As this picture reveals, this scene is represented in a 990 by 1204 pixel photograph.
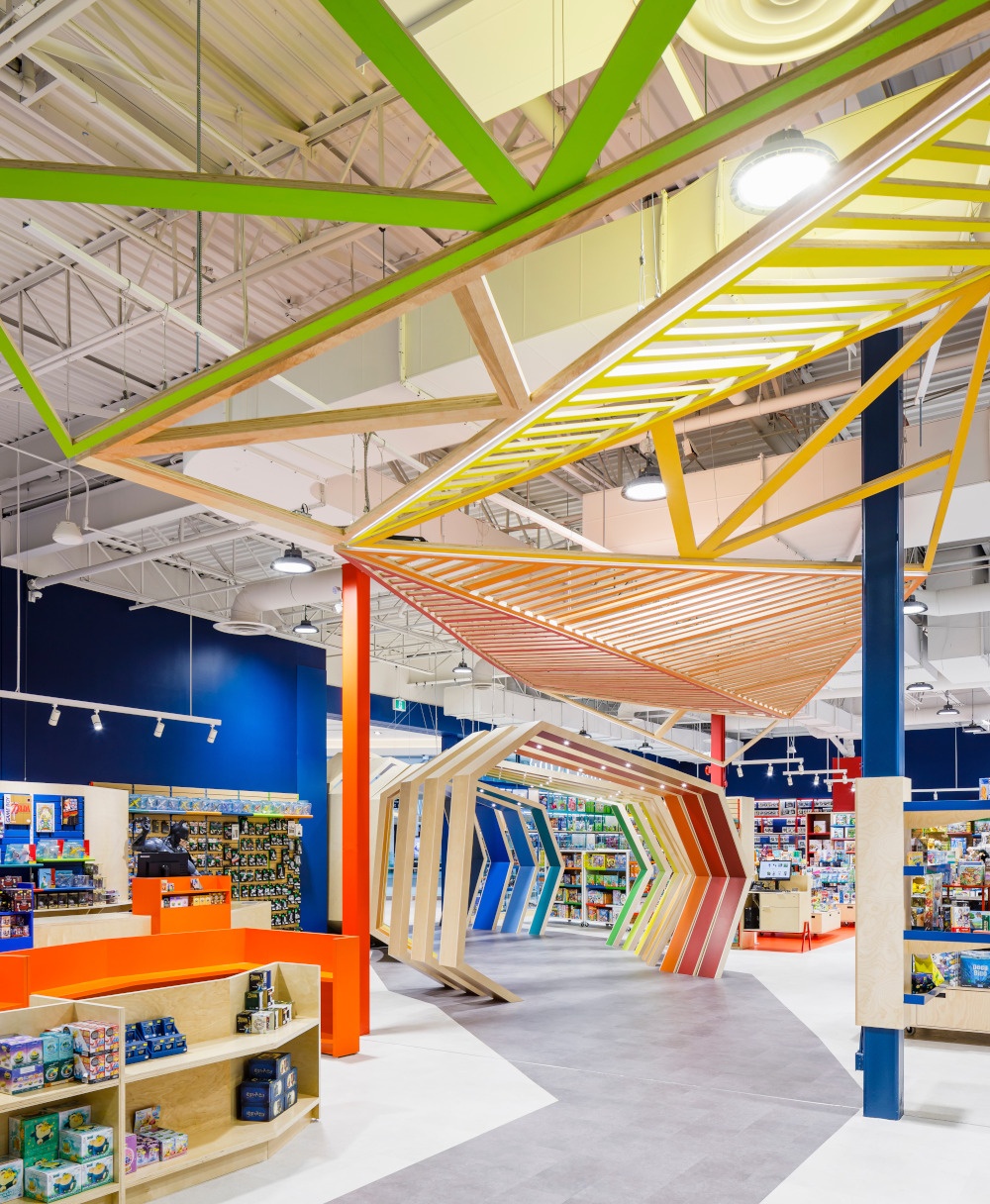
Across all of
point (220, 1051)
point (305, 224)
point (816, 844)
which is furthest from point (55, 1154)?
point (816, 844)

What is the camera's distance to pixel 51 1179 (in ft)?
14.4

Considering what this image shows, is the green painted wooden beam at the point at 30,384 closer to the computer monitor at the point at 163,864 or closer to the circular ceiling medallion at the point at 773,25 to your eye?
the circular ceiling medallion at the point at 773,25

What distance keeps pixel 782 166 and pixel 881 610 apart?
142 inches

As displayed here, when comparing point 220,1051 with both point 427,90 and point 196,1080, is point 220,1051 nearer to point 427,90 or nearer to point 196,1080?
point 196,1080

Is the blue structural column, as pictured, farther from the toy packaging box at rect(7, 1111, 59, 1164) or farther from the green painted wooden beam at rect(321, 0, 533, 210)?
the green painted wooden beam at rect(321, 0, 533, 210)

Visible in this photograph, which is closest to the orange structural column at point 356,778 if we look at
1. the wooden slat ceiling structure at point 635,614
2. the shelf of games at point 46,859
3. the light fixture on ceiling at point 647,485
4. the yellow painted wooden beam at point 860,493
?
the wooden slat ceiling structure at point 635,614

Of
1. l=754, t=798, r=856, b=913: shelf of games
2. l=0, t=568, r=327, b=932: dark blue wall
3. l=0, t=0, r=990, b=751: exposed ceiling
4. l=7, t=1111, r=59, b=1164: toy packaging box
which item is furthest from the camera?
l=754, t=798, r=856, b=913: shelf of games

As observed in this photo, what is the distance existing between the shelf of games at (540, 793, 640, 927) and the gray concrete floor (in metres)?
7.62

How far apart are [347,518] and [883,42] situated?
866 centimetres

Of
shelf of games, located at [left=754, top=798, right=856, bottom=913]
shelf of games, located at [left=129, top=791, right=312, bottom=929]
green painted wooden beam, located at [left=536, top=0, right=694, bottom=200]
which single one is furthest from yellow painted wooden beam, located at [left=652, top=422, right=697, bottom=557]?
shelf of games, located at [left=754, top=798, right=856, bottom=913]

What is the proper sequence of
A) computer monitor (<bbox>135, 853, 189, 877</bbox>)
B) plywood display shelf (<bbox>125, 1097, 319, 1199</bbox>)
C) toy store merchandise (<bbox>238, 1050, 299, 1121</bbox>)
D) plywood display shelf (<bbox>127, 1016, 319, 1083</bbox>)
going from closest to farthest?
plywood display shelf (<bbox>125, 1097, 319, 1199</bbox>) < plywood display shelf (<bbox>127, 1016, 319, 1083</bbox>) < toy store merchandise (<bbox>238, 1050, 299, 1121</bbox>) < computer monitor (<bbox>135, 853, 189, 877</bbox>)

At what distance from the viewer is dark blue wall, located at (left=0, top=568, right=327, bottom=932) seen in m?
14.9

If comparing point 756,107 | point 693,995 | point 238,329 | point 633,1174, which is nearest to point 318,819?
point 693,995

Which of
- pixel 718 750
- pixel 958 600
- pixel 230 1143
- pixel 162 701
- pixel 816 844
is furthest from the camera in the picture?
pixel 816 844
